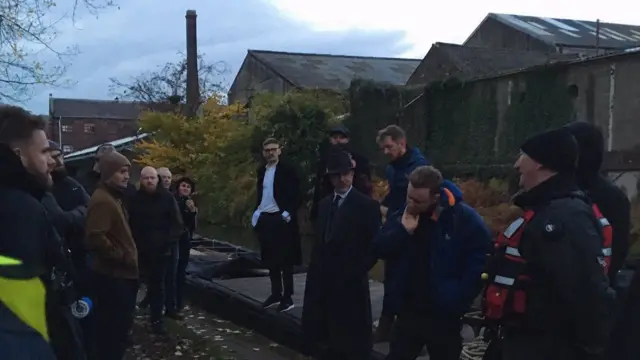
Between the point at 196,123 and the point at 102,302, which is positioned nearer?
the point at 102,302

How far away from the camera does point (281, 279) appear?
8469mm

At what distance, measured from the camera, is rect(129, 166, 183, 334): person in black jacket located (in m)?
7.95

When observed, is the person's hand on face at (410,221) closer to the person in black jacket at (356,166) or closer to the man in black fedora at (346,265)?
the man in black fedora at (346,265)

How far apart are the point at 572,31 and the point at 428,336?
40.4 m

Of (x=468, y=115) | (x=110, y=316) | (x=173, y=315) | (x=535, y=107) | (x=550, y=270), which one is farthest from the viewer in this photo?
(x=468, y=115)

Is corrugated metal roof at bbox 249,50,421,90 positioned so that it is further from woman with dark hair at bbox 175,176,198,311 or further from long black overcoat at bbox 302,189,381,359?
long black overcoat at bbox 302,189,381,359

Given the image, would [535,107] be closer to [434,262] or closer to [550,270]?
[434,262]

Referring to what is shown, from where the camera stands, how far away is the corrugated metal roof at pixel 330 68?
41.8 m

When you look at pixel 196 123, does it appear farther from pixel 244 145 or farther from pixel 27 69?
pixel 27 69

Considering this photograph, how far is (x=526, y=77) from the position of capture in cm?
2014

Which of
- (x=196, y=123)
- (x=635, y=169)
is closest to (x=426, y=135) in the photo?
(x=635, y=169)

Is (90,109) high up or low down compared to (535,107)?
up

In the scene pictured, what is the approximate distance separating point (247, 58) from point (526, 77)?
29.7m

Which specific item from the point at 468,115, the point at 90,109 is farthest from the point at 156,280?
the point at 90,109
